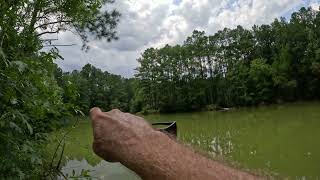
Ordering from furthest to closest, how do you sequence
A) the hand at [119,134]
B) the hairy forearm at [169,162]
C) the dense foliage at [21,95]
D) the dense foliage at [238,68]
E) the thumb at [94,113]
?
the dense foliage at [238,68] < the dense foliage at [21,95] < the thumb at [94,113] < the hand at [119,134] < the hairy forearm at [169,162]

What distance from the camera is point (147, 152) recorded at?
1189 millimetres

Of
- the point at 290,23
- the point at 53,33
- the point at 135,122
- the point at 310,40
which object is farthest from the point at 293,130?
the point at 290,23

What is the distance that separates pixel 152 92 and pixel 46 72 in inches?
2746

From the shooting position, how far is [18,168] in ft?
9.07

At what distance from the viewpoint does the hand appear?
123 centimetres

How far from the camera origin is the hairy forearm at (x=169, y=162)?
1109mm

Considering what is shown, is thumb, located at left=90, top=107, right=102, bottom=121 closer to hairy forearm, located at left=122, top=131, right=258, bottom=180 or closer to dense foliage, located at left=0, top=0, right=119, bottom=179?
hairy forearm, located at left=122, top=131, right=258, bottom=180

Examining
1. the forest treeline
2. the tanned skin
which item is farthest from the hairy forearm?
the forest treeline

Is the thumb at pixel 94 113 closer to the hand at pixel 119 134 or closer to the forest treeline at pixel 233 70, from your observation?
the hand at pixel 119 134

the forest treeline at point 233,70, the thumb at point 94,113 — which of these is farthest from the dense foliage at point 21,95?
the forest treeline at point 233,70

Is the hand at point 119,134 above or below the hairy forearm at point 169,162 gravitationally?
above

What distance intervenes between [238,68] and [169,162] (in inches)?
2672

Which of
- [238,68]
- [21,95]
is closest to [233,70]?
[238,68]

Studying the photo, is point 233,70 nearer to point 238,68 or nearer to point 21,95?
point 238,68
